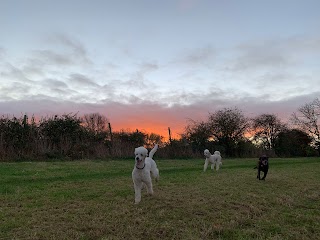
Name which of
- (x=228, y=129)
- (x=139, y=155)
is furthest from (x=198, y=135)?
(x=139, y=155)

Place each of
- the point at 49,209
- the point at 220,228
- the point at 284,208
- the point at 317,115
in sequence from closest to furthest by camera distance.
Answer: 1. the point at 220,228
2. the point at 49,209
3. the point at 284,208
4. the point at 317,115

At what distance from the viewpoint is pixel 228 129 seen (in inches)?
1519

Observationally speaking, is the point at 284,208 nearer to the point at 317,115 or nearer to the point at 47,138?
the point at 47,138

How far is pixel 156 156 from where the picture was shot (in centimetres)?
2431

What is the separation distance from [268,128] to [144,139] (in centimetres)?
2951

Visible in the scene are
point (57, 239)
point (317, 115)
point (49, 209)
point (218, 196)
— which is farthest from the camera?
point (317, 115)

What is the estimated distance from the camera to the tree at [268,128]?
48.9 meters

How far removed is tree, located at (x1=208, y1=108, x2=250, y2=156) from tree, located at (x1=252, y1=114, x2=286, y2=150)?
396 inches

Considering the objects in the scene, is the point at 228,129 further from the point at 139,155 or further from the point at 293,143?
the point at 139,155

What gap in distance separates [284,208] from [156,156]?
1873 cm

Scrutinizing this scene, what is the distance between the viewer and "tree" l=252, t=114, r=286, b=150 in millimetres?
48938

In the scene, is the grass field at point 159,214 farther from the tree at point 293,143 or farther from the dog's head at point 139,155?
the tree at point 293,143

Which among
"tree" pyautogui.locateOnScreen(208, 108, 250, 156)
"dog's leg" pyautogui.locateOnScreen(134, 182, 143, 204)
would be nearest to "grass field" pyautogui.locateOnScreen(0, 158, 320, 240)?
"dog's leg" pyautogui.locateOnScreen(134, 182, 143, 204)

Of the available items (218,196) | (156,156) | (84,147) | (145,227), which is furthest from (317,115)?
(145,227)
